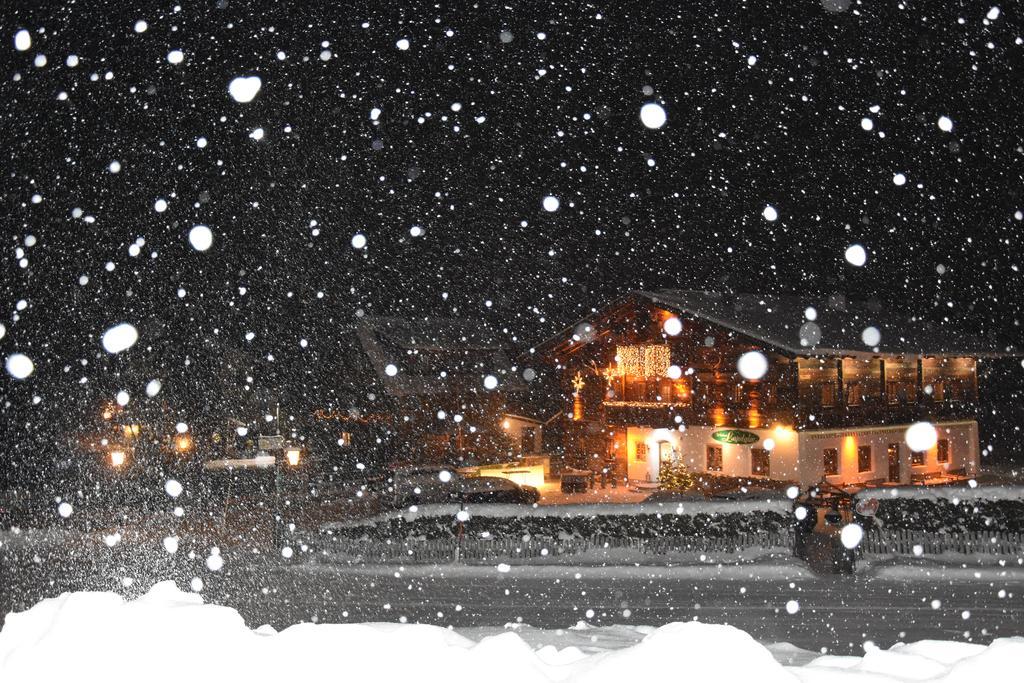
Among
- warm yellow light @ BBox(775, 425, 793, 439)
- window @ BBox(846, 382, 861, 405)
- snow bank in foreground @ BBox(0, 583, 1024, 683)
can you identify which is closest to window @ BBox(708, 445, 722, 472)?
warm yellow light @ BBox(775, 425, 793, 439)

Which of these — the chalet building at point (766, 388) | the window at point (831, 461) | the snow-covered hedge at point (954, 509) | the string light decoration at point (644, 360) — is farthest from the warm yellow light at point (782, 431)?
the snow-covered hedge at point (954, 509)

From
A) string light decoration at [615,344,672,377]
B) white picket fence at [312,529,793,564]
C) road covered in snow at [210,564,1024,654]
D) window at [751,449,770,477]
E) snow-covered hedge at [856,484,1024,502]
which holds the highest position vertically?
string light decoration at [615,344,672,377]

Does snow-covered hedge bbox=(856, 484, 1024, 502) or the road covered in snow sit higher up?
snow-covered hedge bbox=(856, 484, 1024, 502)

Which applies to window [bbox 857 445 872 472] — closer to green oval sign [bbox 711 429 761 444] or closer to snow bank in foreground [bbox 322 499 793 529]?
green oval sign [bbox 711 429 761 444]

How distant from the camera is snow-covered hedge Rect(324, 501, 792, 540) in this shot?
13320 mm

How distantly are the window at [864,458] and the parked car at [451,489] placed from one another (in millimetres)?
9212

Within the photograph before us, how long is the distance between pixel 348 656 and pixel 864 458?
22186 millimetres

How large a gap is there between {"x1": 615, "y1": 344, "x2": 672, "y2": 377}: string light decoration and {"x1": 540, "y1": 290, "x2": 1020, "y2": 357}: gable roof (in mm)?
1408

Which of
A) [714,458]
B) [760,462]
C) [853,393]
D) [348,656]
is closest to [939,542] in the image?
[760,462]

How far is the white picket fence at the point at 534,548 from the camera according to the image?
42.7 ft

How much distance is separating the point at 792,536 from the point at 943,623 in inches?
181

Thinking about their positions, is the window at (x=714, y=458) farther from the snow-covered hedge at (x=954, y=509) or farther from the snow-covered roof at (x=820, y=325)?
the snow-covered hedge at (x=954, y=509)

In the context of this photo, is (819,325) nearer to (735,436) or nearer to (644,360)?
(735,436)

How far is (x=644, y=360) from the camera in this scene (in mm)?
23672
